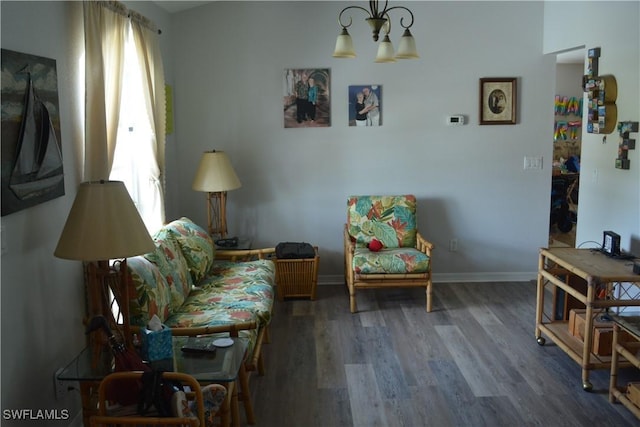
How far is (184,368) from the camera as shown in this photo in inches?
95.9

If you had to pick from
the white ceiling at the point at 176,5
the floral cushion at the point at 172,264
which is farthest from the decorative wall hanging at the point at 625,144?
the white ceiling at the point at 176,5

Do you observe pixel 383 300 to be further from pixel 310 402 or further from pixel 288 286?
pixel 310 402

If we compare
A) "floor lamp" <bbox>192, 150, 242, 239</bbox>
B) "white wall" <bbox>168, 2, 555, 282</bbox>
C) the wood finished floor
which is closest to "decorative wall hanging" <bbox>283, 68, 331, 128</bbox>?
"white wall" <bbox>168, 2, 555, 282</bbox>

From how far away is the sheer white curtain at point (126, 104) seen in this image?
290 centimetres

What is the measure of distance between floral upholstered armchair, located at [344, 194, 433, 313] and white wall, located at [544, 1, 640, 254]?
4.20 feet

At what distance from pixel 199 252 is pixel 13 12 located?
1.99m

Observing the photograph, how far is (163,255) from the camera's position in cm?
340

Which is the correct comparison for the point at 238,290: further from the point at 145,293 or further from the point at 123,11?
the point at 123,11

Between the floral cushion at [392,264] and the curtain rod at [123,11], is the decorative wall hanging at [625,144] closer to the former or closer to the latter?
the floral cushion at [392,264]

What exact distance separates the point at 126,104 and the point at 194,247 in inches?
40.8

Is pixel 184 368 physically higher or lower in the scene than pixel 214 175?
lower

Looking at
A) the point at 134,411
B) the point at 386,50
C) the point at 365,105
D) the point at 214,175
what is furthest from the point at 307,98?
the point at 134,411

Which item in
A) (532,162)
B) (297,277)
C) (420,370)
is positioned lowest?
(420,370)

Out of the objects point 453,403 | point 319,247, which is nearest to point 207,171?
point 319,247
